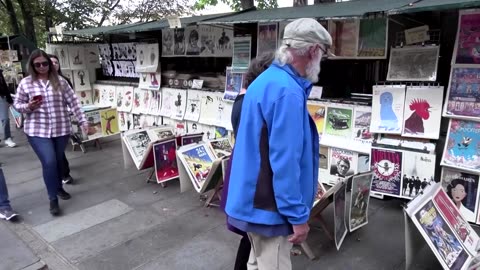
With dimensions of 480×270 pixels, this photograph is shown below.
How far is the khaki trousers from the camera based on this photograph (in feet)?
6.14

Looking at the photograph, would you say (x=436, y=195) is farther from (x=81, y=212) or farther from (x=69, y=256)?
(x=81, y=212)

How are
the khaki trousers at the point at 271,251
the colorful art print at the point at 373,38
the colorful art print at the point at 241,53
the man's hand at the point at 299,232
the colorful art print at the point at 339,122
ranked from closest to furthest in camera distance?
1. the man's hand at the point at 299,232
2. the khaki trousers at the point at 271,251
3. the colorful art print at the point at 373,38
4. the colorful art print at the point at 339,122
5. the colorful art print at the point at 241,53

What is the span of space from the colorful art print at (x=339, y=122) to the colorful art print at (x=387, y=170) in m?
0.46

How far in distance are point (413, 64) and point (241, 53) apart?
7.85 ft

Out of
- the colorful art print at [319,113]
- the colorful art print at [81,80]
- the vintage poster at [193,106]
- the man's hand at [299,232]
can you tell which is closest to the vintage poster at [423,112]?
the colorful art print at [319,113]

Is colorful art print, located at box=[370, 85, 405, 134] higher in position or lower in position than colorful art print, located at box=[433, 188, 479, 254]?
higher

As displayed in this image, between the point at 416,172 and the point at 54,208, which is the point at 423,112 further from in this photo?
the point at 54,208

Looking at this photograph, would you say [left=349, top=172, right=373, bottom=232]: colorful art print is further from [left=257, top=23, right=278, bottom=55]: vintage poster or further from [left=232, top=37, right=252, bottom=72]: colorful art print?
[left=232, top=37, right=252, bottom=72]: colorful art print

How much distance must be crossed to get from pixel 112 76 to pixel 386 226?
21.7 feet

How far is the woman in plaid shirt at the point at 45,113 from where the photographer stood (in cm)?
383

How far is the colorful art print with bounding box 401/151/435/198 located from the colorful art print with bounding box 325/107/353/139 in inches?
29.1

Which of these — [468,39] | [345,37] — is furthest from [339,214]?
[345,37]

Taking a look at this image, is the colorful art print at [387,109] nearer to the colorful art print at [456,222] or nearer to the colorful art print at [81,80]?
the colorful art print at [456,222]

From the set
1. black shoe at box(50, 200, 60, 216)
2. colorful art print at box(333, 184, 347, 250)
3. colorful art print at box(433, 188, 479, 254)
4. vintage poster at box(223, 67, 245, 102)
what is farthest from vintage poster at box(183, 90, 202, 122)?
colorful art print at box(433, 188, 479, 254)
